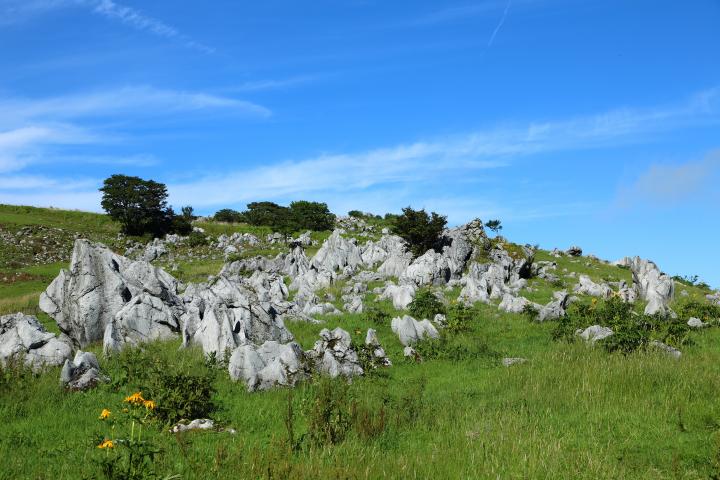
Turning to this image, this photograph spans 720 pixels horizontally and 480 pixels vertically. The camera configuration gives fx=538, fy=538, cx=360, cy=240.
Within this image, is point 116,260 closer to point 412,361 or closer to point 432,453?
point 412,361

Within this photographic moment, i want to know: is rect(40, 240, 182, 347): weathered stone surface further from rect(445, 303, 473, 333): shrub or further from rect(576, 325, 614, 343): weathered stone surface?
rect(576, 325, 614, 343): weathered stone surface

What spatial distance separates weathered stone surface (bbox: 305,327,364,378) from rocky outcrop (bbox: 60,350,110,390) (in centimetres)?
539

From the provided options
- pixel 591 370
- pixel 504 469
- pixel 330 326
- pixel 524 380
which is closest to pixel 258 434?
pixel 504 469

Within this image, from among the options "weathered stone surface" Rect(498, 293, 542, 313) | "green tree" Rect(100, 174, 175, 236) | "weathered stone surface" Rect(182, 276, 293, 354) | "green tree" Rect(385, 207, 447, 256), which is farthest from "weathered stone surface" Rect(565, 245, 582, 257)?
"green tree" Rect(100, 174, 175, 236)

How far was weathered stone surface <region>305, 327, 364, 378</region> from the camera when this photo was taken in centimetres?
1448

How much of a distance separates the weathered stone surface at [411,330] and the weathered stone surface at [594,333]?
4.88 meters

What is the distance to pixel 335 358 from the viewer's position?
49.3 ft

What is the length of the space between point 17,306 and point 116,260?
1190 centimetres

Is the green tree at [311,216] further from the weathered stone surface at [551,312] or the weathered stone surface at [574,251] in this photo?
the weathered stone surface at [551,312]

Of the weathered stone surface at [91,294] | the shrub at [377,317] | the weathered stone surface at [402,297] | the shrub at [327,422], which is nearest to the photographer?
the shrub at [327,422]

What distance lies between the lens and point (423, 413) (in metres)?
11.2

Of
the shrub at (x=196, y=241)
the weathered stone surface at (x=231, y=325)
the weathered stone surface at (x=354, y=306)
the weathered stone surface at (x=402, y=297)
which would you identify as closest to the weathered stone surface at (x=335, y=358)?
the weathered stone surface at (x=231, y=325)

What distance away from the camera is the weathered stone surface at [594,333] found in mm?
17125

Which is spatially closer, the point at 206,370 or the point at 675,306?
the point at 206,370
